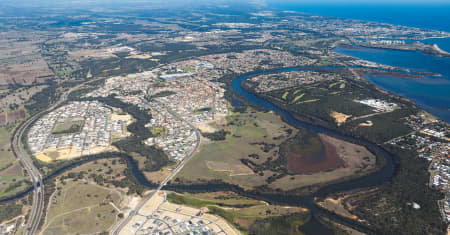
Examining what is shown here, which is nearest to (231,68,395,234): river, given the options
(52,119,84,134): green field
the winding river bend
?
the winding river bend

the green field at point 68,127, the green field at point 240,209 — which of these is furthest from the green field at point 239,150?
the green field at point 68,127

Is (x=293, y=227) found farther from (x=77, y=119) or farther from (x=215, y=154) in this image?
(x=77, y=119)

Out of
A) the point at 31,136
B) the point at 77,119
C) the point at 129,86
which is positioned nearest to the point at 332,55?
the point at 129,86

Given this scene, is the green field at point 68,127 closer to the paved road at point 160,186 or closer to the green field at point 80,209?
the green field at point 80,209

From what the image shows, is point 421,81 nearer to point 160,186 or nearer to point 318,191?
point 318,191

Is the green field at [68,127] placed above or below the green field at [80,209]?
above

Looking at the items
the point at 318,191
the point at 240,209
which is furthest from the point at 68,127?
the point at 318,191
